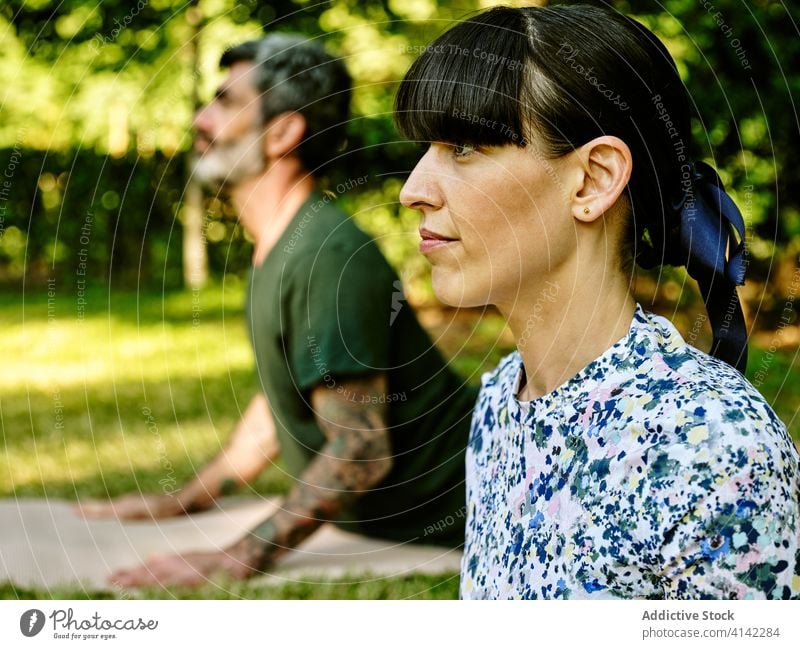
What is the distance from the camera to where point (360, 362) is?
8.25ft

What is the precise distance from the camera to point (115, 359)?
5.42 meters

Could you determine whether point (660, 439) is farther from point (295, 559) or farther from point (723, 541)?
point (295, 559)

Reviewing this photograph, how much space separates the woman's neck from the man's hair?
5.45 ft

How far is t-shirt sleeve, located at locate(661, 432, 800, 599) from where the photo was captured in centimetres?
103

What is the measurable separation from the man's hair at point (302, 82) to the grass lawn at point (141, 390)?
2.84ft

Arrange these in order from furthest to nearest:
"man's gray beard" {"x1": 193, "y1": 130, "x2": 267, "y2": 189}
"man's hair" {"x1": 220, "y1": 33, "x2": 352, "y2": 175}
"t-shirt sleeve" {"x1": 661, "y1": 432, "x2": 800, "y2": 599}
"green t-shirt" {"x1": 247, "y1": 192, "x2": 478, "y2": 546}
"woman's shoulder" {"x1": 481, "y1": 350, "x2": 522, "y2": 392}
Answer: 1. "man's gray beard" {"x1": 193, "y1": 130, "x2": 267, "y2": 189}
2. "man's hair" {"x1": 220, "y1": 33, "x2": 352, "y2": 175}
3. "green t-shirt" {"x1": 247, "y1": 192, "x2": 478, "y2": 546}
4. "woman's shoulder" {"x1": 481, "y1": 350, "x2": 522, "y2": 392}
5. "t-shirt sleeve" {"x1": 661, "y1": 432, "x2": 800, "y2": 599}

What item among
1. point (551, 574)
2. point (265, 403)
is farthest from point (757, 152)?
point (551, 574)

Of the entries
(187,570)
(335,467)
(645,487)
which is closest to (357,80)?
(335,467)

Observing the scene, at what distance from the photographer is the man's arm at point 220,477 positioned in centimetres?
305

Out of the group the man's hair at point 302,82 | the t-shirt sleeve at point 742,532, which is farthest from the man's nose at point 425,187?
the man's hair at point 302,82

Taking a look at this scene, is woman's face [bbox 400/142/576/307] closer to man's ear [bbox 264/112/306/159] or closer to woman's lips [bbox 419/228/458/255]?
woman's lips [bbox 419/228/458/255]

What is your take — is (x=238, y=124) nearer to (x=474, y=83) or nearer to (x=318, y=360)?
(x=318, y=360)

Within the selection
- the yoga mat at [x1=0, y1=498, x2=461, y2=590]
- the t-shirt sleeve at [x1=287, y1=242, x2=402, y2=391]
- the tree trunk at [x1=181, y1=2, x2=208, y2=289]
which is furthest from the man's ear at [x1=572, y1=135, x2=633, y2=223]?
the tree trunk at [x1=181, y1=2, x2=208, y2=289]

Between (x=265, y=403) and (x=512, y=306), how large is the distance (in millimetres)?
1716
